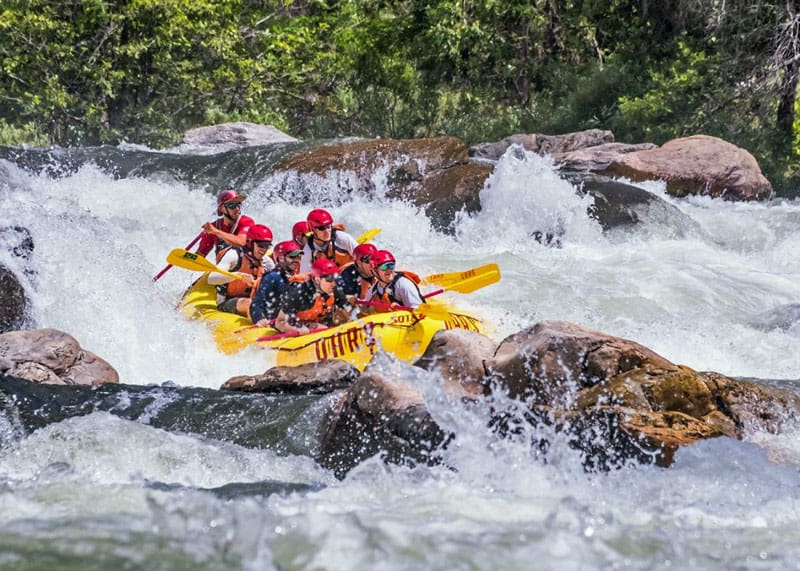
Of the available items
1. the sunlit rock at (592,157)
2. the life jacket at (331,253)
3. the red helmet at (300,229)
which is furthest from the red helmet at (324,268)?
the sunlit rock at (592,157)

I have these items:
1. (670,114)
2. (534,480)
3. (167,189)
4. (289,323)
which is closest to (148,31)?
(167,189)

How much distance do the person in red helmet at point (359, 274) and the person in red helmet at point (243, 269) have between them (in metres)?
0.85

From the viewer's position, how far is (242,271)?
8.25 m

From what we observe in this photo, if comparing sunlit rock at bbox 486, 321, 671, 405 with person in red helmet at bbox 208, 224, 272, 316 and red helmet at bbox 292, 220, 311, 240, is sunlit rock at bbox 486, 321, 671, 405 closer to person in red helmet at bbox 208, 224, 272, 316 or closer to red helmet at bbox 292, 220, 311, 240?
red helmet at bbox 292, 220, 311, 240

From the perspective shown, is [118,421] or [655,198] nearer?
[118,421]

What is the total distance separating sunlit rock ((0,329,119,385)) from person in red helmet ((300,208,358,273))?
1891 millimetres

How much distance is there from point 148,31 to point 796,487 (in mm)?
17843

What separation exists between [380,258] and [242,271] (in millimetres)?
1578

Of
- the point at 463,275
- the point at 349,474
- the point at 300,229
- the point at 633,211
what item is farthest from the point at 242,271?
the point at 633,211

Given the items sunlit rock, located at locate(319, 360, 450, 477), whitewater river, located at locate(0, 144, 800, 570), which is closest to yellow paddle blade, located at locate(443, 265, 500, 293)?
whitewater river, located at locate(0, 144, 800, 570)

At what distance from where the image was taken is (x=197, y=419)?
532 cm

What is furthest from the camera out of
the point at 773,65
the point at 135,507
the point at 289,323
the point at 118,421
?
the point at 773,65

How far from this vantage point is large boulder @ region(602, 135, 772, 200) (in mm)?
14125

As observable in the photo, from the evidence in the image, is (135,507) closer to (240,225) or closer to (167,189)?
(240,225)
